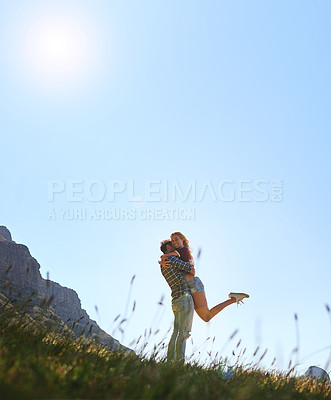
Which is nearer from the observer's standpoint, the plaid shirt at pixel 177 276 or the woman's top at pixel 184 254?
the plaid shirt at pixel 177 276

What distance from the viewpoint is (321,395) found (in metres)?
4.20

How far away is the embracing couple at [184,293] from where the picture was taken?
6.35m

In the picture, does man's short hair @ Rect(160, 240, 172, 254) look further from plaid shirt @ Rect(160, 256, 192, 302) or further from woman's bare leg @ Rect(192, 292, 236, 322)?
woman's bare leg @ Rect(192, 292, 236, 322)

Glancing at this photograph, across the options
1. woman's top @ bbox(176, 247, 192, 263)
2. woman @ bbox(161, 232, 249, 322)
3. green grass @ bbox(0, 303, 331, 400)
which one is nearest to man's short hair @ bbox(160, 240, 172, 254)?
woman @ bbox(161, 232, 249, 322)

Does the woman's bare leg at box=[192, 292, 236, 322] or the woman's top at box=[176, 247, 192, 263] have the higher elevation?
the woman's top at box=[176, 247, 192, 263]

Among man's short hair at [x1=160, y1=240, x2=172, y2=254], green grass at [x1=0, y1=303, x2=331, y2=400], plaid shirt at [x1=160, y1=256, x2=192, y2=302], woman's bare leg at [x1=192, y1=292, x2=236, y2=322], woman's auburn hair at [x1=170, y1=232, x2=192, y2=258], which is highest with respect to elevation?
woman's auburn hair at [x1=170, y1=232, x2=192, y2=258]

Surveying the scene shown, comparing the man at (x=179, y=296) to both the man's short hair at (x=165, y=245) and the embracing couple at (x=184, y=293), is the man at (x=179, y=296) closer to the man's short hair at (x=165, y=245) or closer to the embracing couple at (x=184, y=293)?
the embracing couple at (x=184, y=293)

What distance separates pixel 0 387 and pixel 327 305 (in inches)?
122

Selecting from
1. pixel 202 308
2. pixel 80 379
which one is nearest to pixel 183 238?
pixel 202 308

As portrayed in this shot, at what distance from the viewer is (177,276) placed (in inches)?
260

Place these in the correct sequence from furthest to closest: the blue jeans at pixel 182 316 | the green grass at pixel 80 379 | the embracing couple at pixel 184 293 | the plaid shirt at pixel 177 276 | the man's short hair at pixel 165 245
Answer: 1. the man's short hair at pixel 165 245
2. the plaid shirt at pixel 177 276
3. the embracing couple at pixel 184 293
4. the blue jeans at pixel 182 316
5. the green grass at pixel 80 379

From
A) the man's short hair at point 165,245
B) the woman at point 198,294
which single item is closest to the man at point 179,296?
the woman at point 198,294

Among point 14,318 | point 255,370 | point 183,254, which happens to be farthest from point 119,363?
point 183,254

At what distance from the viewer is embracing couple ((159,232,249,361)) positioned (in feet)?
20.8
